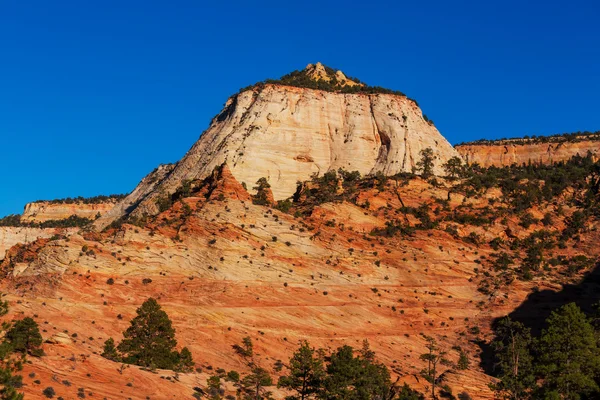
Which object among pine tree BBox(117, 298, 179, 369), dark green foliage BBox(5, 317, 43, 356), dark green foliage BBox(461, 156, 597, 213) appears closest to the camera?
dark green foliage BBox(5, 317, 43, 356)

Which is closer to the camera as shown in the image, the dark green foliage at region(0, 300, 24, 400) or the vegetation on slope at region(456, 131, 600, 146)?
the dark green foliage at region(0, 300, 24, 400)

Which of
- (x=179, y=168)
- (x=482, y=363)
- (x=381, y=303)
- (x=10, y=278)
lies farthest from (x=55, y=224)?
(x=482, y=363)

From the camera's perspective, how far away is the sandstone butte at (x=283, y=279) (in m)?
66.0

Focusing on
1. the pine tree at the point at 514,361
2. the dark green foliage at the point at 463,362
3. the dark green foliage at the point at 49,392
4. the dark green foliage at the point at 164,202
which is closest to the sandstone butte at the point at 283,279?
the dark green foliage at the point at 463,362

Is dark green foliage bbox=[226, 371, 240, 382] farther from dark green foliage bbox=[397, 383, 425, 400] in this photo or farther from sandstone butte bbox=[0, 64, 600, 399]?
dark green foliage bbox=[397, 383, 425, 400]

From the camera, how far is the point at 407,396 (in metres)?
57.0

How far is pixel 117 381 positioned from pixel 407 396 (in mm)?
23455

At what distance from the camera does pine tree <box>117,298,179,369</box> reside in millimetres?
56531

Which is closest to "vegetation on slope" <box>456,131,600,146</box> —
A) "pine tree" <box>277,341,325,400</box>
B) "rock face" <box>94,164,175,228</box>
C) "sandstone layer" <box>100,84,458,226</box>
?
"sandstone layer" <box>100,84,458,226</box>

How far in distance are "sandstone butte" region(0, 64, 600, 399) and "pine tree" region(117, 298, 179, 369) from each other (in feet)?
9.51

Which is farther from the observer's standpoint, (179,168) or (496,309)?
(179,168)

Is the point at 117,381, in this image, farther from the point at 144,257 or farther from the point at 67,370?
the point at 144,257

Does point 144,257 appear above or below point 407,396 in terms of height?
above

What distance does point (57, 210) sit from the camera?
554ft
